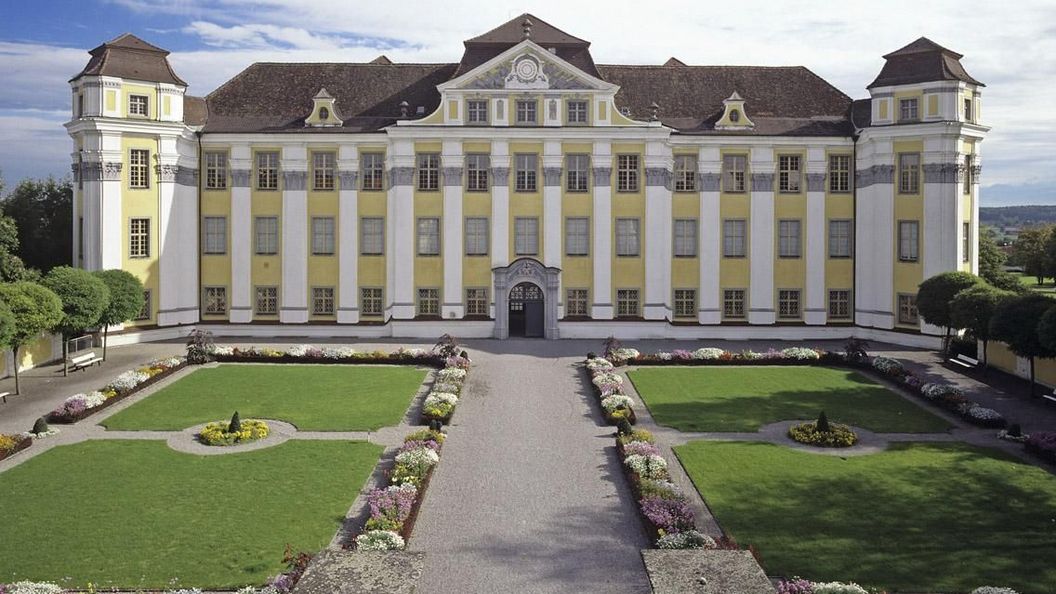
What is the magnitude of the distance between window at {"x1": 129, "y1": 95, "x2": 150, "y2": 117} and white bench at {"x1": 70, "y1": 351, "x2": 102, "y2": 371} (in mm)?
15666

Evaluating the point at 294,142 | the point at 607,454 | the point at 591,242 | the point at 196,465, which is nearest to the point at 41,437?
the point at 196,465

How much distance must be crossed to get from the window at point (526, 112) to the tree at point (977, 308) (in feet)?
85.8

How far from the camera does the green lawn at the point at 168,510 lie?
19578 mm

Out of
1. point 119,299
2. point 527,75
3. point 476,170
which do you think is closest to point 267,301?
point 119,299

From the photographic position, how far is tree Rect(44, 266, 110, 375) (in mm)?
42803

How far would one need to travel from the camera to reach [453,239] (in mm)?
54938

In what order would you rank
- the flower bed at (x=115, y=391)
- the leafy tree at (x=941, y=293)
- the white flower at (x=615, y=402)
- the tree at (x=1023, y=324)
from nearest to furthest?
the flower bed at (x=115, y=391) → the white flower at (x=615, y=402) → the tree at (x=1023, y=324) → the leafy tree at (x=941, y=293)

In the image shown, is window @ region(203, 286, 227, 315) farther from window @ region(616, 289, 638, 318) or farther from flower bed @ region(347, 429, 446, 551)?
flower bed @ region(347, 429, 446, 551)

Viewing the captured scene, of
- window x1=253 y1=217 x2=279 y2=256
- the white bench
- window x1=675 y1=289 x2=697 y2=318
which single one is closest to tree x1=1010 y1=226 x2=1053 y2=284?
window x1=675 y1=289 x2=697 y2=318

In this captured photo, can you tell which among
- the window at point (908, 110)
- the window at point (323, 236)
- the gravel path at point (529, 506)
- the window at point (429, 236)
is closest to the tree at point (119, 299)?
the window at point (323, 236)

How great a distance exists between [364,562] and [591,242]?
144 ft

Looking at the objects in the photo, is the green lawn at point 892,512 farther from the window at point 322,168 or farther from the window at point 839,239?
the window at point 322,168

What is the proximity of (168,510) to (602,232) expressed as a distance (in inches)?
1423

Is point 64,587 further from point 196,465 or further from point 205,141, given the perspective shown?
point 205,141
